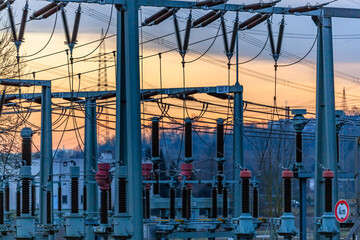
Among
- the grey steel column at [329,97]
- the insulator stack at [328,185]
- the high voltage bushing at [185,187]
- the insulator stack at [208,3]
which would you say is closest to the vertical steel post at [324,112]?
the grey steel column at [329,97]

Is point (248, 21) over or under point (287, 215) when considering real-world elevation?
over

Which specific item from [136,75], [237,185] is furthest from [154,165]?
[136,75]

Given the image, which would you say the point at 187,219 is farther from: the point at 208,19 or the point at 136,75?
the point at 136,75

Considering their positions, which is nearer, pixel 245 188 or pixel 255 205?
pixel 245 188

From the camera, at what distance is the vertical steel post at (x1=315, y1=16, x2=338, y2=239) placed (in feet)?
65.1

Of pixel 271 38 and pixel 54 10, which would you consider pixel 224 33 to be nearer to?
pixel 271 38

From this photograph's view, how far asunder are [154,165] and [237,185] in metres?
2.49

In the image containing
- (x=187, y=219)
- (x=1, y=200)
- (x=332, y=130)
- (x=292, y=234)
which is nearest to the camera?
(x=292, y=234)

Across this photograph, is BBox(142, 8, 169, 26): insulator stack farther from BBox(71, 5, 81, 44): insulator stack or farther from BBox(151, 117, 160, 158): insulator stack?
BBox(151, 117, 160, 158): insulator stack

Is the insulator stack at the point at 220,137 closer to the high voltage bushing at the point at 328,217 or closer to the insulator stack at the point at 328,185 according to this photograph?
the high voltage bushing at the point at 328,217

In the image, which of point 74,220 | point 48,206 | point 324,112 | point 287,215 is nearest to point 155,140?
point 48,206

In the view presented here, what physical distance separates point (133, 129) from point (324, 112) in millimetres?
4957

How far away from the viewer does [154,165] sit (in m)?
26.2

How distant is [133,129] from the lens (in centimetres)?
1747
